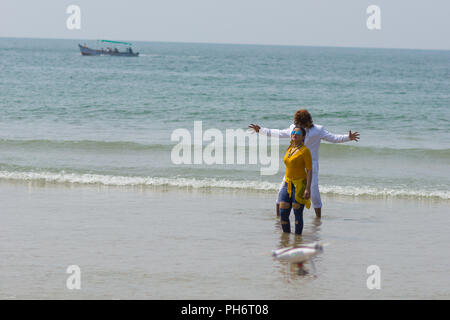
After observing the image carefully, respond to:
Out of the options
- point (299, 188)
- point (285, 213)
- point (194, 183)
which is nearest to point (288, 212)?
point (285, 213)

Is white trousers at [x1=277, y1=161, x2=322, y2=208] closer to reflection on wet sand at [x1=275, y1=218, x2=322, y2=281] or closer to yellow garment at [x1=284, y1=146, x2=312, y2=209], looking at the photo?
reflection on wet sand at [x1=275, y1=218, x2=322, y2=281]

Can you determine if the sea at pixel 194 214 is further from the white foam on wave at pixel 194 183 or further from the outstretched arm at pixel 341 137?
the outstretched arm at pixel 341 137

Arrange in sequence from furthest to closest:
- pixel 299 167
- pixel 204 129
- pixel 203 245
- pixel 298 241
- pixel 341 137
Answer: pixel 204 129
pixel 341 137
pixel 298 241
pixel 203 245
pixel 299 167

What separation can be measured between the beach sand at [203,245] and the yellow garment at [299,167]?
752 mm

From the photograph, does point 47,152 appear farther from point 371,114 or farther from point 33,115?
point 371,114

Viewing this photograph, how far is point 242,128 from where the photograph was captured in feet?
74.4

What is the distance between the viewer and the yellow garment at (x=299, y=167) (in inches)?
275

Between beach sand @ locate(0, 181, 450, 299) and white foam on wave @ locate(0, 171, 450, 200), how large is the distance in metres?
0.53

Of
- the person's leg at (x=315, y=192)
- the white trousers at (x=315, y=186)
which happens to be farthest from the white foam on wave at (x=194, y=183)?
the white trousers at (x=315, y=186)

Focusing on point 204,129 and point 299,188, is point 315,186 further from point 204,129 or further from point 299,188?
point 204,129

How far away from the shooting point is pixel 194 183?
11.9 metres

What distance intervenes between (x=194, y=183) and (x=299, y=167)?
513 centimetres

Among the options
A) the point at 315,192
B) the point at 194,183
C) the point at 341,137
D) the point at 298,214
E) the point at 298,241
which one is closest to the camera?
the point at 298,214
